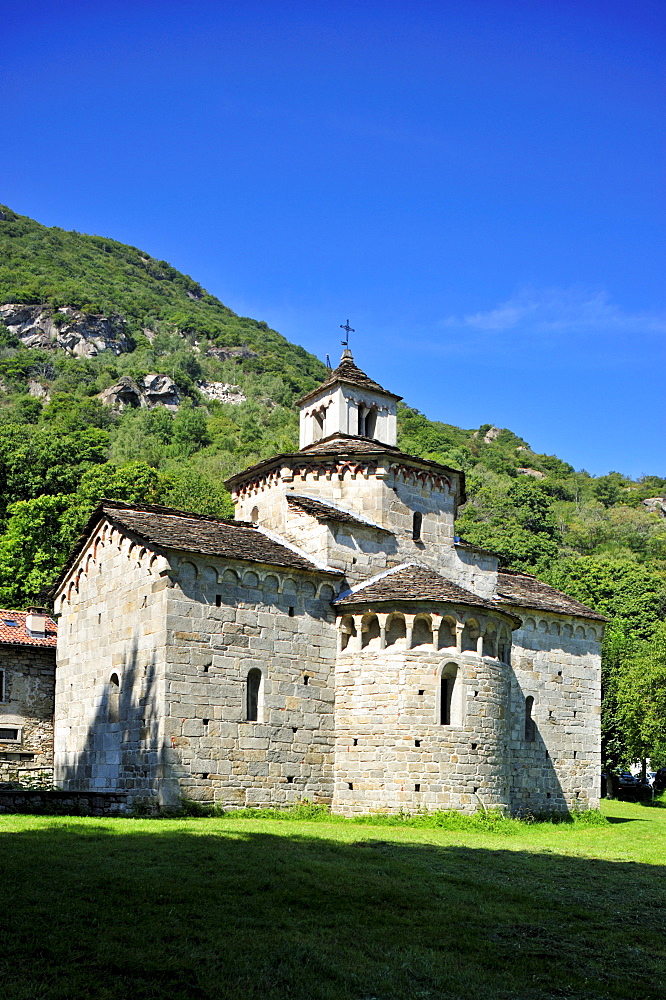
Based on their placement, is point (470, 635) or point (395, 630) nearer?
point (395, 630)

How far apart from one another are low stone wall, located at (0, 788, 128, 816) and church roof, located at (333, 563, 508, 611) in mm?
7563

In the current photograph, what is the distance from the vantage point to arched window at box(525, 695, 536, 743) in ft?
96.0

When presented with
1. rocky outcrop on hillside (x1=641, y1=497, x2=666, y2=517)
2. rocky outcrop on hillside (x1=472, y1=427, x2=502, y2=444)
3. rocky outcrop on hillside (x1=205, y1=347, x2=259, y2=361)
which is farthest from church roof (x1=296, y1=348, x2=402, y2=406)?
rocky outcrop on hillside (x1=472, y1=427, x2=502, y2=444)

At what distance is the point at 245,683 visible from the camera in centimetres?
2248

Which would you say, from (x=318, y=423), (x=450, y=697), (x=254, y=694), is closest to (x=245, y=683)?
(x=254, y=694)

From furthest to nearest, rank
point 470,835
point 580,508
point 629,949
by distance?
point 580,508, point 470,835, point 629,949

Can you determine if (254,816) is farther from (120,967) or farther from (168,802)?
(120,967)

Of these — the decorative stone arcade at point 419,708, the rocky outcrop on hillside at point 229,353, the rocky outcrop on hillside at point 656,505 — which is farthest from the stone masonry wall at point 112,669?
the rocky outcrop on hillside at point 229,353

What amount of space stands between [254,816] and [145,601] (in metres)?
5.79

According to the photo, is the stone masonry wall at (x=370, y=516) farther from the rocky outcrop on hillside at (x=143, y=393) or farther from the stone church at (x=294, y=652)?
the rocky outcrop on hillside at (x=143, y=393)

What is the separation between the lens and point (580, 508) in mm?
104312

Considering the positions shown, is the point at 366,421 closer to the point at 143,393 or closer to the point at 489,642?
the point at 489,642

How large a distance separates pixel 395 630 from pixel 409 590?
1088mm

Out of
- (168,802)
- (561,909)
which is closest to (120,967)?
(561,909)
